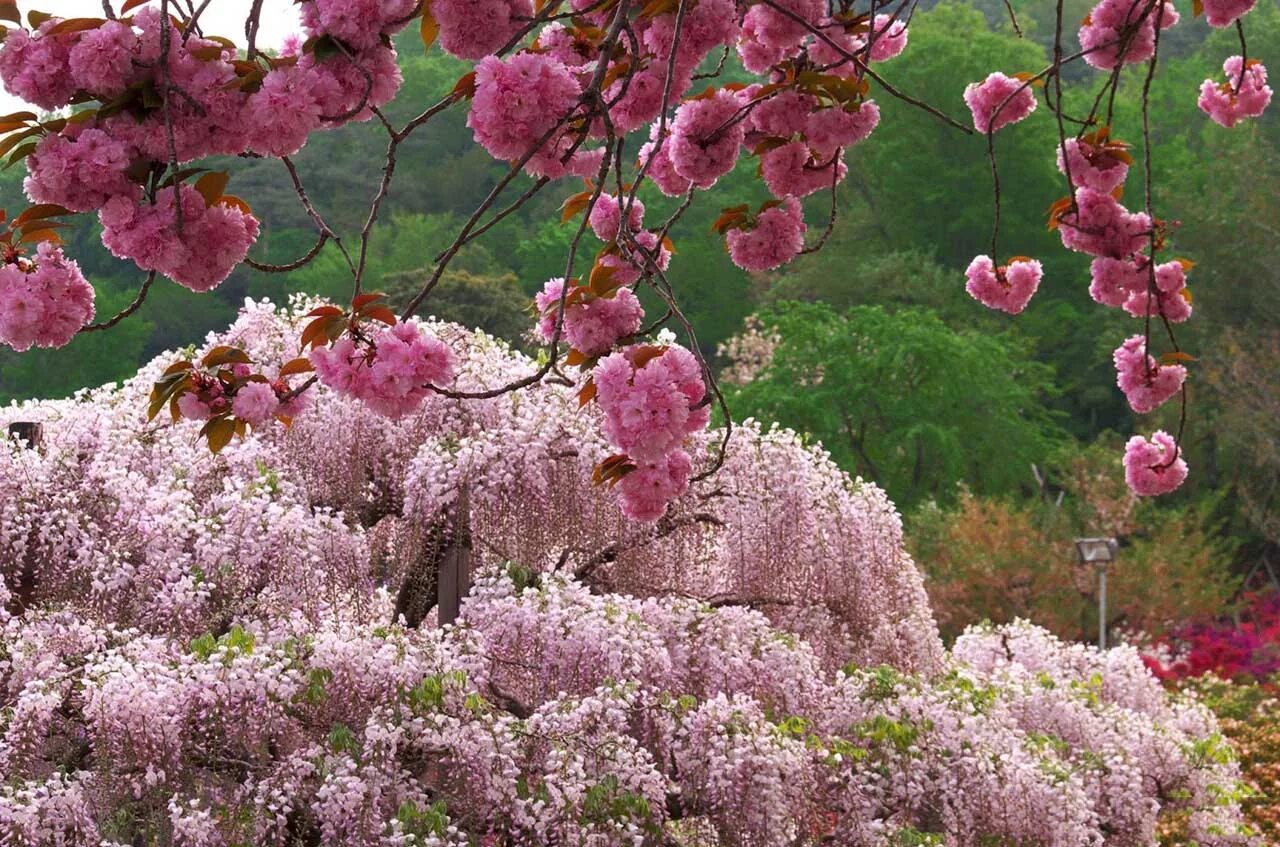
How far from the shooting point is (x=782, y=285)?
23734 mm

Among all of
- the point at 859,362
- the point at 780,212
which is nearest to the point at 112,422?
the point at 780,212

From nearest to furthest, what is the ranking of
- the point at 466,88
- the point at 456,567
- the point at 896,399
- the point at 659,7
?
the point at 466,88
the point at 659,7
the point at 456,567
the point at 896,399

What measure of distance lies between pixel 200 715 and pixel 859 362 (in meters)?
13.2

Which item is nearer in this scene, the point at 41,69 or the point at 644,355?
the point at 41,69

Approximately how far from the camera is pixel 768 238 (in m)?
2.75

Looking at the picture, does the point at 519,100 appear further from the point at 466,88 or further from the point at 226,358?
the point at 226,358

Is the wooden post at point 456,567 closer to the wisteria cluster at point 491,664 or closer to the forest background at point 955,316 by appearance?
the wisteria cluster at point 491,664

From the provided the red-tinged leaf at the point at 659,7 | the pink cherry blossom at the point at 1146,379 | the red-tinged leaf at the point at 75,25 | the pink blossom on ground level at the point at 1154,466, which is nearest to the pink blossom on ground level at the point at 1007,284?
the pink cherry blossom at the point at 1146,379

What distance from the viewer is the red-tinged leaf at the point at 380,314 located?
2.02 m

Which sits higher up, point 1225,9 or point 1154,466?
point 1225,9

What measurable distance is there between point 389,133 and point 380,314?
0.23 m

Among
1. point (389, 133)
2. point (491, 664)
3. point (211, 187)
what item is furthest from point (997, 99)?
point (491, 664)

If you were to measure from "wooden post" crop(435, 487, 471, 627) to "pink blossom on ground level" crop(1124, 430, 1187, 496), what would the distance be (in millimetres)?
3549

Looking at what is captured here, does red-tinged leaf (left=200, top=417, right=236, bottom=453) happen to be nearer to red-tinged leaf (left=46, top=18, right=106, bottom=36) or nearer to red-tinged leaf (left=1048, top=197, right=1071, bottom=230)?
red-tinged leaf (left=46, top=18, right=106, bottom=36)
